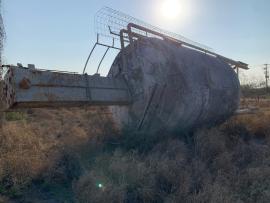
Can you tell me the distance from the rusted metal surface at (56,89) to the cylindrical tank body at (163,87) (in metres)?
0.54

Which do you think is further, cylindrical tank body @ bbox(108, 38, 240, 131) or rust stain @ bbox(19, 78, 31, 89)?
cylindrical tank body @ bbox(108, 38, 240, 131)

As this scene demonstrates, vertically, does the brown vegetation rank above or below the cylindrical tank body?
below

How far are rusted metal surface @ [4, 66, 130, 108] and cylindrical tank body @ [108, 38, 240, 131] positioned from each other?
21.1 inches

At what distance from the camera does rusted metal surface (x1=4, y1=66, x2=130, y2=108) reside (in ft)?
16.5

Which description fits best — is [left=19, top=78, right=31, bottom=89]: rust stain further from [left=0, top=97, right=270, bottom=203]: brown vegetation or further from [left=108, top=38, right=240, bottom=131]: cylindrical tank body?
[left=108, top=38, right=240, bottom=131]: cylindrical tank body

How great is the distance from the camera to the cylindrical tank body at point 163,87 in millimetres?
6816

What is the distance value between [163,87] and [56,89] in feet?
7.88

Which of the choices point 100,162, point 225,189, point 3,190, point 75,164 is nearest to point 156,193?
point 225,189

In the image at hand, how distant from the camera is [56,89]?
18.3 ft

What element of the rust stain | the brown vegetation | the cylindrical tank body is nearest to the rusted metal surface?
the rust stain

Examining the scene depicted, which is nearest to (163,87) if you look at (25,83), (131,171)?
(131,171)

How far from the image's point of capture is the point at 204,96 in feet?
24.5

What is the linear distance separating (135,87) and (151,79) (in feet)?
1.49

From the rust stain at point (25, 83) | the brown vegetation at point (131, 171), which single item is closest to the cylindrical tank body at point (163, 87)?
the brown vegetation at point (131, 171)
